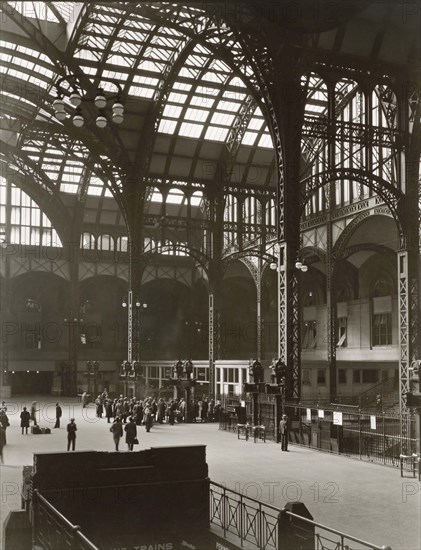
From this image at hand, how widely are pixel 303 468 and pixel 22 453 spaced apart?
10098 millimetres

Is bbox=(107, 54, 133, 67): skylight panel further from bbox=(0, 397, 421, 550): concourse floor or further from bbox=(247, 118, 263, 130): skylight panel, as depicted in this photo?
bbox=(0, 397, 421, 550): concourse floor

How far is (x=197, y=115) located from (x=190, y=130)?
1361mm

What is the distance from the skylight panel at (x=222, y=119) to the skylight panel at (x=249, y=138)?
1.50 meters

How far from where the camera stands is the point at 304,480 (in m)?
17.8

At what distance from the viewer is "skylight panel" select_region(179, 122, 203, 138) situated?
45.8 meters

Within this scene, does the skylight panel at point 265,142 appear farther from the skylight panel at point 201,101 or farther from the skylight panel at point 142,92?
the skylight panel at point 142,92

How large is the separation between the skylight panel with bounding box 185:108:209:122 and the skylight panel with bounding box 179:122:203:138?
0.48 meters

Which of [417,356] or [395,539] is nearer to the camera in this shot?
[395,539]

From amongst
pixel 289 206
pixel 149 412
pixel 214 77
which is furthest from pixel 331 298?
pixel 289 206

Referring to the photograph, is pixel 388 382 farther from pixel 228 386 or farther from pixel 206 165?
pixel 206 165

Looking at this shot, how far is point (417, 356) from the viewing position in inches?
1129

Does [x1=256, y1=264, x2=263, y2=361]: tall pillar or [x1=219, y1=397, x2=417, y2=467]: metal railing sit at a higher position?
[x1=256, y1=264, x2=263, y2=361]: tall pillar

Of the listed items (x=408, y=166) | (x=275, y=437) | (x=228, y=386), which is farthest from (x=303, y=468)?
(x=228, y=386)

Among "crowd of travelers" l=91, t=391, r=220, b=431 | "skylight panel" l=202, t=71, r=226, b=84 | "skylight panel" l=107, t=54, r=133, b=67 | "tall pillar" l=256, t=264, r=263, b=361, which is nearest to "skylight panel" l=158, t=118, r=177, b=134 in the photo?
"skylight panel" l=202, t=71, r=226, b=84
